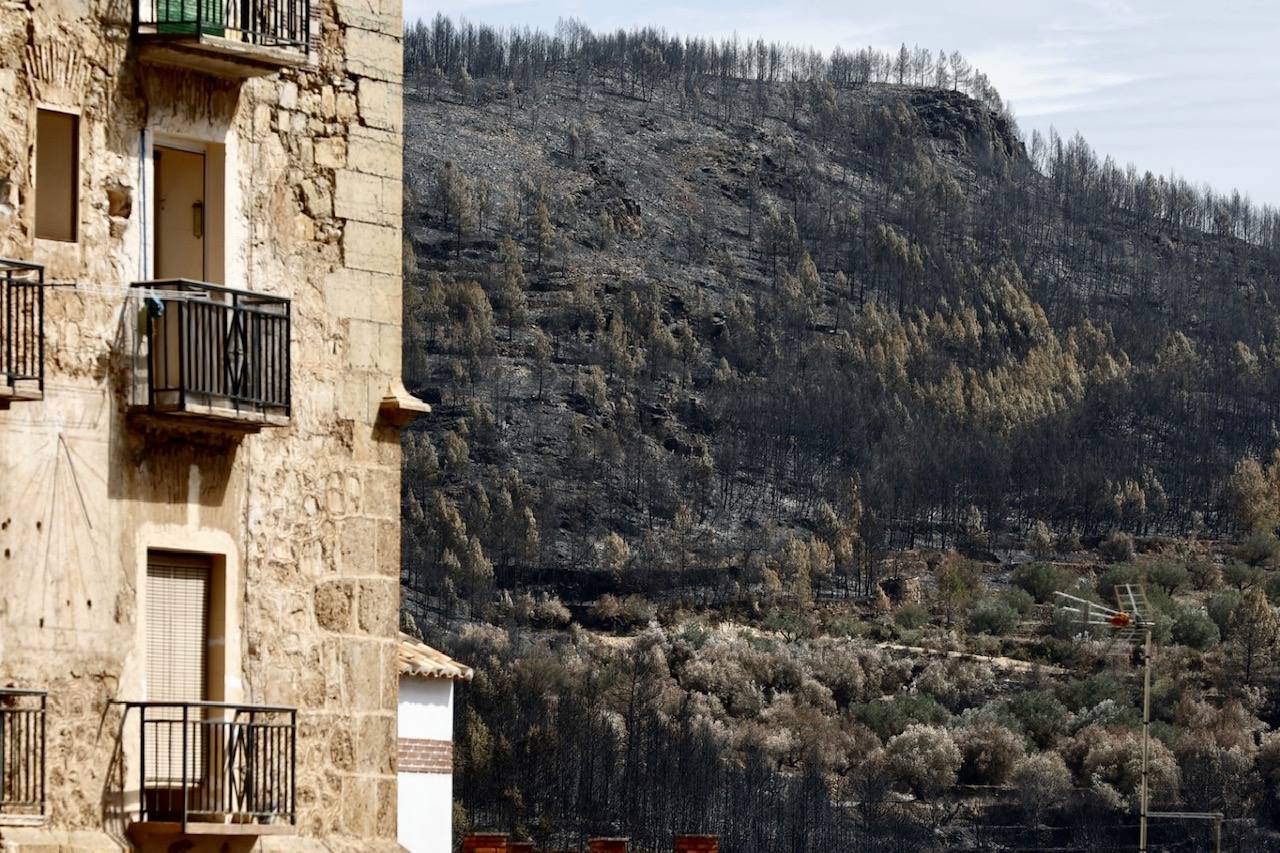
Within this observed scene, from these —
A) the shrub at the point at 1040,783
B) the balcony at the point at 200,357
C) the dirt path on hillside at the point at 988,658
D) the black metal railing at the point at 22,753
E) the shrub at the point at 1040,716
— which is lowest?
the shrub at the point at 1040,783

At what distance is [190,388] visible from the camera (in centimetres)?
1780

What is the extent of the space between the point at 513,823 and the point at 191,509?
10116 centimetres

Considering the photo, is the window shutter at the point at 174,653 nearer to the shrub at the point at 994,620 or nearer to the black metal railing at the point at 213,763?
the black metal railing at the point at 213,763

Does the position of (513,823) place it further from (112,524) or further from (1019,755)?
(112,524)

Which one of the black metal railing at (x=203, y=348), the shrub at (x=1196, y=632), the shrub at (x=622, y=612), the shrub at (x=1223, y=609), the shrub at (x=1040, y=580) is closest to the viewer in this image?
the black metal railing at (x=203, y=348)

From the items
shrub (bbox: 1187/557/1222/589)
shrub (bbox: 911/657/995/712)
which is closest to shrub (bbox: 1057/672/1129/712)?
shrub (bbox: 911/657/995/712)

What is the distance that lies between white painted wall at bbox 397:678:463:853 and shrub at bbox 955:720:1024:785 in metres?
109

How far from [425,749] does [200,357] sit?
16.6 meters

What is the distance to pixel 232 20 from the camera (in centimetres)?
1867

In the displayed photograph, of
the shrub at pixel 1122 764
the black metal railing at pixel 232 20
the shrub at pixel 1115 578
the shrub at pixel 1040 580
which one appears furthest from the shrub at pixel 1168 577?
the black metal railing at pixel 232 20

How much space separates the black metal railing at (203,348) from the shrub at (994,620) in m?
163

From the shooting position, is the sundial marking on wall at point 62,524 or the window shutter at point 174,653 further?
the window shutter at point 174,653

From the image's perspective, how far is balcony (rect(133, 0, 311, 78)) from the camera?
18.1m

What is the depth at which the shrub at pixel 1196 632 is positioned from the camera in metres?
174
